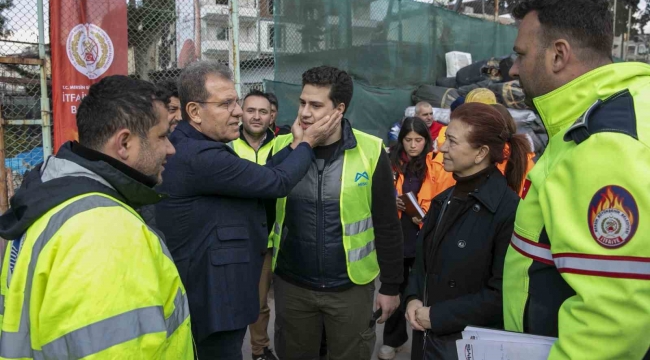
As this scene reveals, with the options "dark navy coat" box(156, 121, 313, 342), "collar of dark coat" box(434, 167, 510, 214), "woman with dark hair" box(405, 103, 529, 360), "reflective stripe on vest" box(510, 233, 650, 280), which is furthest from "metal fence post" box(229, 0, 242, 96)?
"reflective stripe on vest" box(510, 233, 650, 280)

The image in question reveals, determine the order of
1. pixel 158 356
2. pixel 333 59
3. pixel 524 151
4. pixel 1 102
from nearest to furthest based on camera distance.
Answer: pixel 158 356, pixel 524 151, pixel 1 102, pixel 333 59

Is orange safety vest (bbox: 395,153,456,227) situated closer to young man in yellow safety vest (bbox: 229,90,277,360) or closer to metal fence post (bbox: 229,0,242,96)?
young man in yellow safety vest (bbox: 229,90,277,360)

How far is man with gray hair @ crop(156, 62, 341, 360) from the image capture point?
215 centimetres

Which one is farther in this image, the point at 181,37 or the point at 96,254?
the point at 181,37

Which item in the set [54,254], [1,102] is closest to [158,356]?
[54,254]

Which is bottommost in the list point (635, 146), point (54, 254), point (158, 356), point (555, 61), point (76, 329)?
point (158, 356)

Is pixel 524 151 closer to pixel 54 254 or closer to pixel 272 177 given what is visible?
pixel 272 177

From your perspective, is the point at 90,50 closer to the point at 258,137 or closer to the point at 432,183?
the point at 258,137

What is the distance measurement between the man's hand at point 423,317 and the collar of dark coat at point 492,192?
53cm

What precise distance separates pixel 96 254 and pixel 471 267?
1477 mm

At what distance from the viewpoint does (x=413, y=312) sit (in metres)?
2.25

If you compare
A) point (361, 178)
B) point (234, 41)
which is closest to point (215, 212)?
point (361, 178)

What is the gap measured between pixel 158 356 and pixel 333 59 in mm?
6543

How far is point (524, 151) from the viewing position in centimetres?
252
